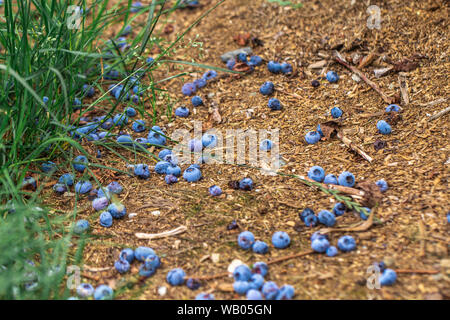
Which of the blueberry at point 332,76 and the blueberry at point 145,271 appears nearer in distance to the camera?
→ the blueberry at point 145,271

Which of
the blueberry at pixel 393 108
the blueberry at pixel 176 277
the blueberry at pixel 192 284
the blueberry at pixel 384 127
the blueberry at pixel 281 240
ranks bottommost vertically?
the blueberry at pixel 192 284

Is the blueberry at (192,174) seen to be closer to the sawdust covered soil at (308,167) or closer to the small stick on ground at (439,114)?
the sawdust covered soil at (308,167)

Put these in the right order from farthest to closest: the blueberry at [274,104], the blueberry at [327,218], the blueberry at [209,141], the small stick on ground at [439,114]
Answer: the blueberry at [274,104] → the blueberry at [209,141] → the small stick on ground at [439,114] → the blueberry at [327,218]

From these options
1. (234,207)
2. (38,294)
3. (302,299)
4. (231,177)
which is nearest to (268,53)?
(231,177)

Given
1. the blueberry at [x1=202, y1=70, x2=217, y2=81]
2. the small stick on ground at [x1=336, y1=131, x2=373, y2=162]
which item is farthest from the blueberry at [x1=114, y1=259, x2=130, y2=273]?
the blueberry at [x1=202, y1=70, x2=217, y2=81]

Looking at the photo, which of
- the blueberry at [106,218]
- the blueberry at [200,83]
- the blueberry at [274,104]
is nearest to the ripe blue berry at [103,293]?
the blueberry at [106,218]

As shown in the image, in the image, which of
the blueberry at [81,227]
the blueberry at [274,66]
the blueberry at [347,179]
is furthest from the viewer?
the blueberry at [274,66]

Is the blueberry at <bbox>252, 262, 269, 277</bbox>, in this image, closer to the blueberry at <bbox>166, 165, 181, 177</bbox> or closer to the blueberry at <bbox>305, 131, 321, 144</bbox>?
the blueberry at <bbox>166, 165, 181, 177</bbox>
